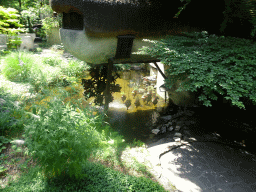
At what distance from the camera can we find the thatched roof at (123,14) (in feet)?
14.5

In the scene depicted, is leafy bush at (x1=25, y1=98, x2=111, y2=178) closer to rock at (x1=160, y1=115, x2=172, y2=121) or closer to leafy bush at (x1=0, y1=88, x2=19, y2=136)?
leafy bush at (x1=0, y1=88, x2=19, y2=136)

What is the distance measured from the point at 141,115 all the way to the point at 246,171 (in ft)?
13.2

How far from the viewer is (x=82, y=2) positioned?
4.31 m

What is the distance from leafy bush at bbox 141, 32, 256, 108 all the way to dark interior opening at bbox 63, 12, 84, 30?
2.06 m

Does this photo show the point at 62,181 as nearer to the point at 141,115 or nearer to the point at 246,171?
the point at 246,171

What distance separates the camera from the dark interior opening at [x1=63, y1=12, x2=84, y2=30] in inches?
194

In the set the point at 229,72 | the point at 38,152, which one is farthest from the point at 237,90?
the point at 38,152

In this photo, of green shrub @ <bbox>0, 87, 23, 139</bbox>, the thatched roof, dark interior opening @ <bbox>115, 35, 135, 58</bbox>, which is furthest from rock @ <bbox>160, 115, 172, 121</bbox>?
green shrub @ <bbox>0, 87, 23, 139</bbox>

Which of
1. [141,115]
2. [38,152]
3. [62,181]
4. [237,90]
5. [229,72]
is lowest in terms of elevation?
[141,115]

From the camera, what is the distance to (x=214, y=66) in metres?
3.76

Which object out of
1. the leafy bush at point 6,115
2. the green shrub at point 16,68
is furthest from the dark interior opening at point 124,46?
the green shrub at point 16,68

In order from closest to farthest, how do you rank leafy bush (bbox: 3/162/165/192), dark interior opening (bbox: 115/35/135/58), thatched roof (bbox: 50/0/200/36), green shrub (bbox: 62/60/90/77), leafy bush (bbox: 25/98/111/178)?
leafy bush (bbox: 25/98/111/178) → leafy bush (bbox: 3/162/165/192) → thatched roof (bbox: 50/0/200/36) → dark interior opening (bbox: 115/35/135/58) → green shrub (bbox: 62/60/90/77)

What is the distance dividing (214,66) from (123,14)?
273 cm

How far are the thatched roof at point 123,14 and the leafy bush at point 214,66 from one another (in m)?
1.05
